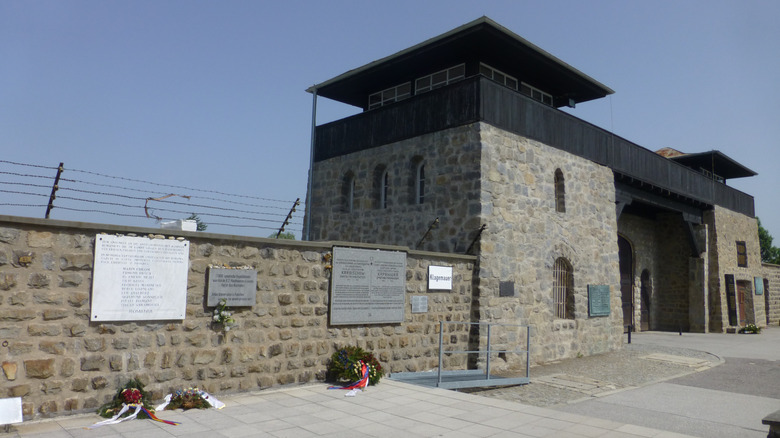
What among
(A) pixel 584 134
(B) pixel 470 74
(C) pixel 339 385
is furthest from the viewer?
(A) pixel 584 134

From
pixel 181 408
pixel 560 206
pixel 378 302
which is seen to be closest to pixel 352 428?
pixel 181 408

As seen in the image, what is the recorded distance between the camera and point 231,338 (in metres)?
7.48

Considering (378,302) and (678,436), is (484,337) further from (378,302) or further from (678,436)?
(678,436)

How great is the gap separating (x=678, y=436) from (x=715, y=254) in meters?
18.6

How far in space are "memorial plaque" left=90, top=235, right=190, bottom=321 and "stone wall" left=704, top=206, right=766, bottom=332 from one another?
21387mm

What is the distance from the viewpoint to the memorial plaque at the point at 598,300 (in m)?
14.1

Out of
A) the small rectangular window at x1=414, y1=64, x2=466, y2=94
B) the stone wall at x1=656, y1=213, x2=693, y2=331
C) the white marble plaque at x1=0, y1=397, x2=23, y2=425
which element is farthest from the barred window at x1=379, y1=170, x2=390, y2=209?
the stone wall at x1=656, y1=213, x2=693, y2=331

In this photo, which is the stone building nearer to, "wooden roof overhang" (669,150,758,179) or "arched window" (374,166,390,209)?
"arched window" (374,166,390,209)

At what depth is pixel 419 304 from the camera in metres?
9.96

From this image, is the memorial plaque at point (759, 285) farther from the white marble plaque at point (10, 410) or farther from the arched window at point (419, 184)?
the white marble plaque at point (10, 410)

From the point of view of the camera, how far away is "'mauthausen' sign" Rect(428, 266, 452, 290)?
1024 centimetres

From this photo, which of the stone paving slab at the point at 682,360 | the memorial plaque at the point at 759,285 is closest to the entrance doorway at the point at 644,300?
the memorial plaque at the point at 759,285

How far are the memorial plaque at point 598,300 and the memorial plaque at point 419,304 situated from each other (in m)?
6.08

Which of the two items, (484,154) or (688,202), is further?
(688,202)
